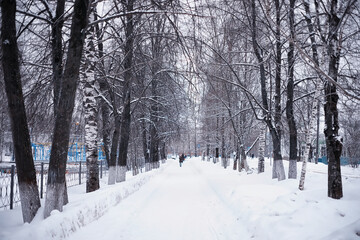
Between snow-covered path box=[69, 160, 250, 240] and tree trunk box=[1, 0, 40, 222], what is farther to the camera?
snow-covered path box=[69, 160, 250, 240]

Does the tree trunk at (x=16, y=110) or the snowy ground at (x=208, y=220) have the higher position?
the tree trunk at (x=16, y=110)

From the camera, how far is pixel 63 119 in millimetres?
5008

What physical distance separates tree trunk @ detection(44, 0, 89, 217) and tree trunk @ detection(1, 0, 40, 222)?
333 mm

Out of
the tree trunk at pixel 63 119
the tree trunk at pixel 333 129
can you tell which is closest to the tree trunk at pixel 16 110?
the tree trunk at pixel 63 119

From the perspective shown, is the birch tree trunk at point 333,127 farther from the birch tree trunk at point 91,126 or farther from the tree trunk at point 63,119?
the birch tree trunk at point 91,126

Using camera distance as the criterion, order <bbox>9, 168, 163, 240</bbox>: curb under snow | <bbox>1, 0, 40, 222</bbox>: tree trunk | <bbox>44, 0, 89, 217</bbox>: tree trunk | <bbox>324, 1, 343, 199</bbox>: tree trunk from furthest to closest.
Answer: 1. <bbox>324, 1, 343, 199</bbox>: tree trunk
2. <bbox>44, 0, 89, 217</bbox>: tree trunk
3. <bbox>1, 0, 40, 222</bbox>: tree trunk
4. <bbox>9, 168, 163, 240</bbox>: curb under snow

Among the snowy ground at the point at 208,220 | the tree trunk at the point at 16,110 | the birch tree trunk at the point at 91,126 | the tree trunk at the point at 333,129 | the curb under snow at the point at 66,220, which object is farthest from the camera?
the birch tree trunk at the point at 91,126

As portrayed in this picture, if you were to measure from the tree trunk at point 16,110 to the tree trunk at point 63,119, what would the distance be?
1.09 ft

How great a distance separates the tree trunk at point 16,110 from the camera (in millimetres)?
4676

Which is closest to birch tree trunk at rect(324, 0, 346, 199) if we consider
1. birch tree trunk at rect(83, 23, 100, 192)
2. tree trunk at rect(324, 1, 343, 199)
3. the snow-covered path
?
tree trunk at rect(324, 1, 343, 199)

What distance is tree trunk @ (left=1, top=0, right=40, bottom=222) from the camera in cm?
468

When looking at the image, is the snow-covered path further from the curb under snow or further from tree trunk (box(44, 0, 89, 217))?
tree trunk (box(44, 0, 89, 217))

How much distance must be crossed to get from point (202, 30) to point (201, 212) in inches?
195

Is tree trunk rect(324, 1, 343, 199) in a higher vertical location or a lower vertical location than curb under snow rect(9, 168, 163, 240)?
higher
